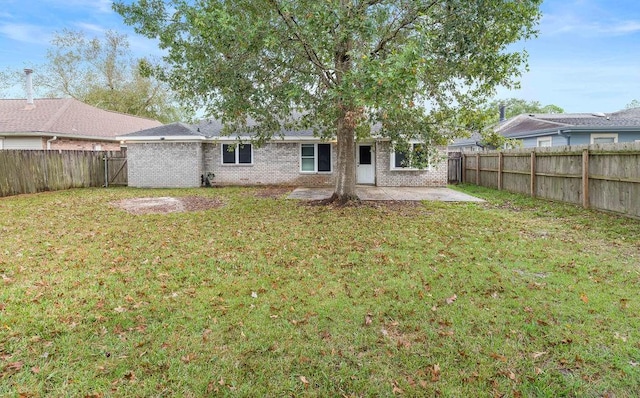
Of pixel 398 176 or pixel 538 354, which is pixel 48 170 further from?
pixel 538 354

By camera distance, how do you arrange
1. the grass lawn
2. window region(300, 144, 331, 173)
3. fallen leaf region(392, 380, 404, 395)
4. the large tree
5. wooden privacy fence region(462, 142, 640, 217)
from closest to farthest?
fallen leaf region(392, 380, 404, 395) → the grass lawn → the large tree → wooden privacy fence region(462, 142, 640, 217) → window region(300, 144, 331, 173)

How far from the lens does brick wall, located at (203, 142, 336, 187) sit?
18.7 m

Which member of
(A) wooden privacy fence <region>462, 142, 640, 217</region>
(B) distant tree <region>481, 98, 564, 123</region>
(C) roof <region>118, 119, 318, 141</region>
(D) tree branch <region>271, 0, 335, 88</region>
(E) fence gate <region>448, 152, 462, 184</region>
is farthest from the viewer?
(B) distant tree <region>481, 98, 564, 123</region>

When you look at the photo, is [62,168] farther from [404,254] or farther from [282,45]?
[404,254]

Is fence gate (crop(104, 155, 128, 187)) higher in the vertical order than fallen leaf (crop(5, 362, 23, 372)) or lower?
higher

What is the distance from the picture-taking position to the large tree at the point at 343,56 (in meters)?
7.96

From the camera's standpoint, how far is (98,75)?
32969 millimetres

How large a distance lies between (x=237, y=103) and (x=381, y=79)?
4268 mm

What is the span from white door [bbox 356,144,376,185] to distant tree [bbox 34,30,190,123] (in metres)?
20.4

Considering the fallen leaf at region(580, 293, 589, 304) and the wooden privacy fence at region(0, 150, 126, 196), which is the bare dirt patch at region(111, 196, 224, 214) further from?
the fallen leaf at region(580, 293, 589, 304)

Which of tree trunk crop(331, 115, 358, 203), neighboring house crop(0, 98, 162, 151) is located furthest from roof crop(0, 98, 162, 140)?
tree trunk crop(331, 115, 358, 203)

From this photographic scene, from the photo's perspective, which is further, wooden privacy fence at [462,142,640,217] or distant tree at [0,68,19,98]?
distant tree at [0,68,19,98]

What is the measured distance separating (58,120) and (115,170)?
455cm

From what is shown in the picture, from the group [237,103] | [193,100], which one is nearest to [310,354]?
[237,103]
